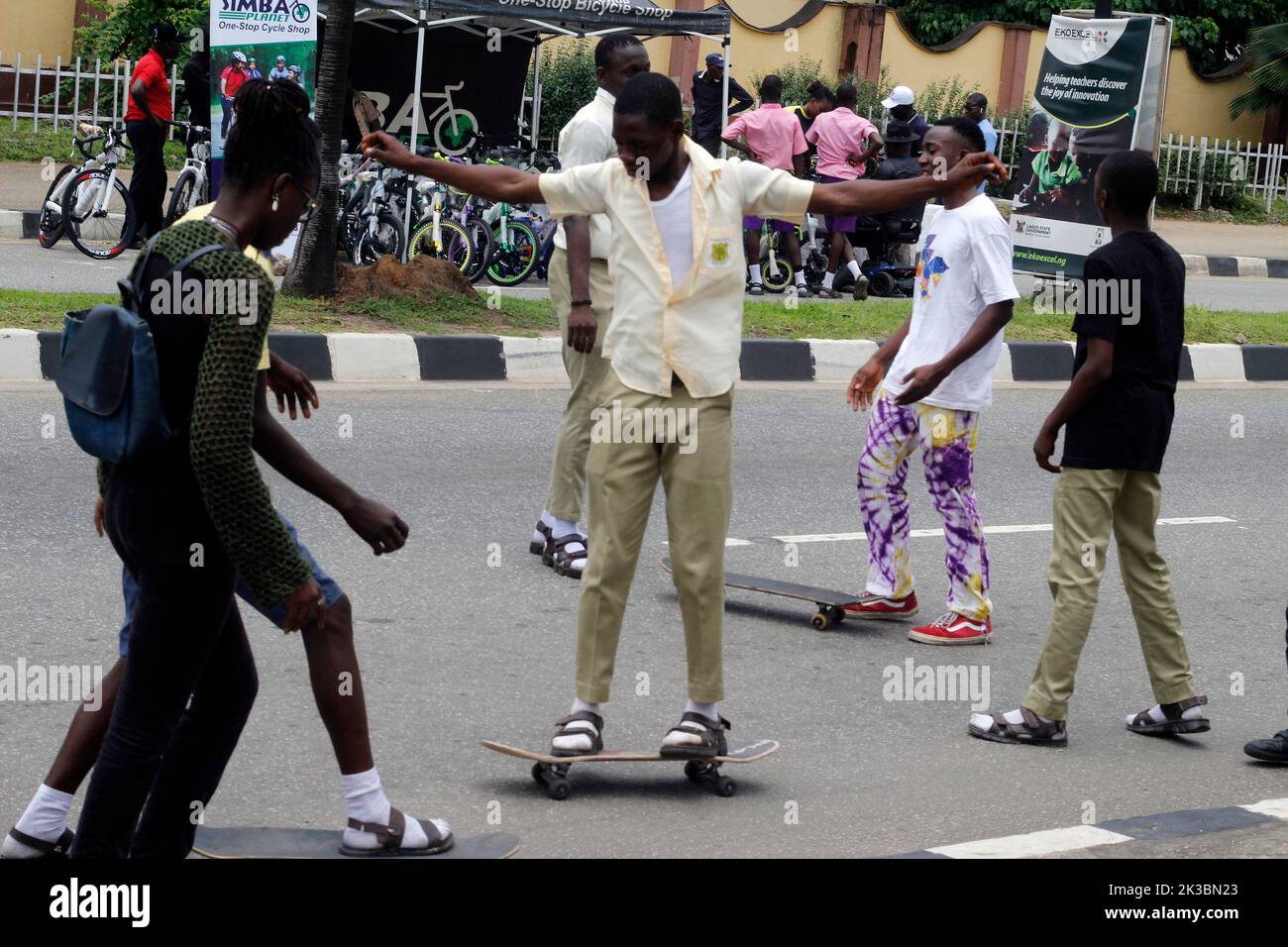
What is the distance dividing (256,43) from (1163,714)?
937 centimetres

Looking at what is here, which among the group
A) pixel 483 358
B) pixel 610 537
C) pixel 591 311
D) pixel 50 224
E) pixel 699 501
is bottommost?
pixel 483 358

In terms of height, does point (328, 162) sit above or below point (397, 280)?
above

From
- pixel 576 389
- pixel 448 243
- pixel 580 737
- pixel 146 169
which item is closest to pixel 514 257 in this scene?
pixel 448 243

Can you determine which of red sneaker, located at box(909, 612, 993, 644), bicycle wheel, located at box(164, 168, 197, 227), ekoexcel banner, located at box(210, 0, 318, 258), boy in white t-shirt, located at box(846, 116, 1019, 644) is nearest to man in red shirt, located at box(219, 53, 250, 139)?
ekoexcel banner, located at box(210, 0, 318, 258)

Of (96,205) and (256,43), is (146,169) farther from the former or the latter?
(256,43)

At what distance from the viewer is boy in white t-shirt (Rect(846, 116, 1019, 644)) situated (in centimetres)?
607

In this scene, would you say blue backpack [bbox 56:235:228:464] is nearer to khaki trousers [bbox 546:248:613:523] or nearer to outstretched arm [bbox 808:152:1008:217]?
outstretched arm [bbox 808:152:1008:217]

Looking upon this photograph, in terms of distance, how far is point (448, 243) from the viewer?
1416cm

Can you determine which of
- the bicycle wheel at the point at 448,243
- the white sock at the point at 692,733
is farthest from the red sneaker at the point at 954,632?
the bicycle wheel at the point at 448,243

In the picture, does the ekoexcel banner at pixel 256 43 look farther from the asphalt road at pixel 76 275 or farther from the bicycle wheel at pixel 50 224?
the bicycle wheel at pixel 50 224

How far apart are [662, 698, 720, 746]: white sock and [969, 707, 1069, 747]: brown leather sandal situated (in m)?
1.03

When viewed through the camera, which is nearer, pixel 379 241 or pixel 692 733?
pixel 692 733

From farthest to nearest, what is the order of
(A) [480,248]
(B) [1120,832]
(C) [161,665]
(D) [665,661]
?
(A) [480,248]
(D) [665,661]
(B) [1120,832]
(C) [161,665]
